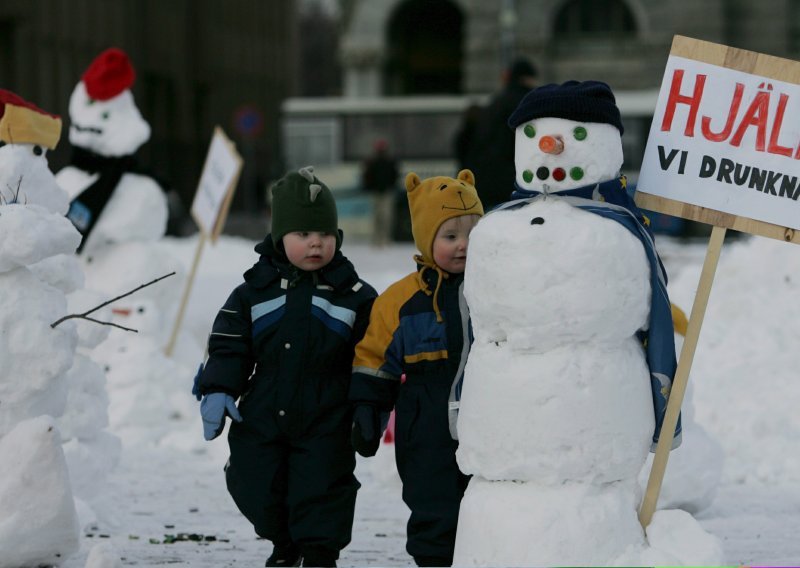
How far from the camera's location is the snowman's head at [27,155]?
5762 millimetres

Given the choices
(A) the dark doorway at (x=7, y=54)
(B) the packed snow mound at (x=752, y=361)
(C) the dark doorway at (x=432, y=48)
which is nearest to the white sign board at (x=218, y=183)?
(B) the packed snow mound at (x=752, y=361)

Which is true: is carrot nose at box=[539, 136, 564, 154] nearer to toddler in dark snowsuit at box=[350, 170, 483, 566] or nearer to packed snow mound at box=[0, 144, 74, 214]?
toddler in dark snowsuit at box=[350, 170, 483, 566]

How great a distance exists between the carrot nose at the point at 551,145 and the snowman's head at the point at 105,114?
17.0 feet

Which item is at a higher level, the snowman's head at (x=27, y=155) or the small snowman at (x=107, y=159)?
the snowman's head at (x=27, y=155)

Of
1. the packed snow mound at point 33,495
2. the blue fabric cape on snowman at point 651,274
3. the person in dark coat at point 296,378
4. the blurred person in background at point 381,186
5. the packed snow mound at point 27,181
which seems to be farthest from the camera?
the blurred person in background at point 381,186

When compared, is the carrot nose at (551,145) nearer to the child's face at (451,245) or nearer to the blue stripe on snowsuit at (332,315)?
the child's face at (451,245)

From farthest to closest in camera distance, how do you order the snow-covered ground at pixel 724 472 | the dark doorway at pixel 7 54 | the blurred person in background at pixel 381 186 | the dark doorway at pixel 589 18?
the dark doorway at pixel 589 18, the blurred person in background at pixel 381 186, the dark doorway at pixel 7 54, the snow-covered ground at pixel 724 472

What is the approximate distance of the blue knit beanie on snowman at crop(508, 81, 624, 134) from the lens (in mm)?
4406


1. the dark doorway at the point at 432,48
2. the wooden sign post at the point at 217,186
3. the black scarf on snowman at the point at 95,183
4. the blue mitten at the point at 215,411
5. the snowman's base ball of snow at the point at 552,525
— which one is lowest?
the dark doorway at the point at 432,48

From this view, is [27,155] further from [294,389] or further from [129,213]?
[129,213]

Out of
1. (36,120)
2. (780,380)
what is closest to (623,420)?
(36,120)

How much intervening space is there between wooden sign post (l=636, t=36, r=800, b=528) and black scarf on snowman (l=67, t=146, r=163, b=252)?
5071 mm

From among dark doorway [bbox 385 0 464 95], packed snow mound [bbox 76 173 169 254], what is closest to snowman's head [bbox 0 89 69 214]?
packed snow mound [bbox 76 173 169 254]

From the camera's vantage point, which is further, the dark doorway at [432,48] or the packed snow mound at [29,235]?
the dark doorway at [432,48]
